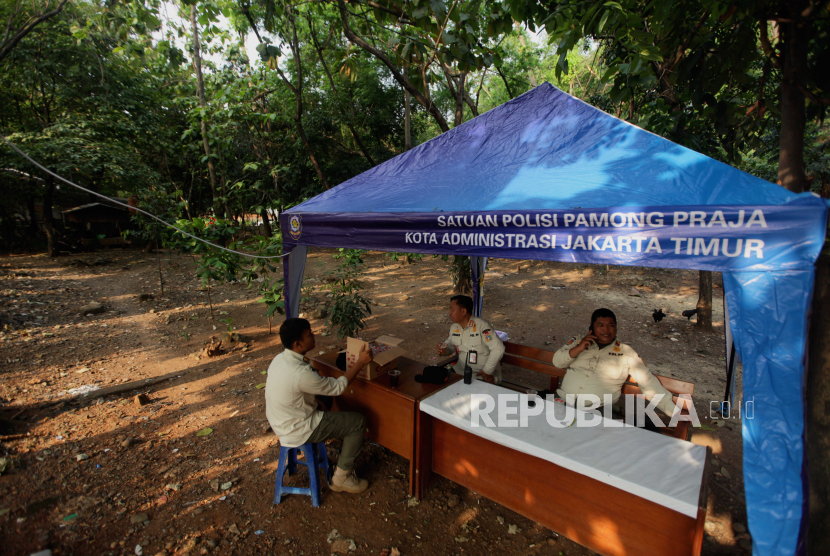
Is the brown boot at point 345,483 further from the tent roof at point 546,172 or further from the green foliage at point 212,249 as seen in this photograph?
the green foliage at point 212,249

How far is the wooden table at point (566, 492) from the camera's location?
195 cm

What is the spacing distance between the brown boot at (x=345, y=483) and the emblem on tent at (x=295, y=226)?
2099mm

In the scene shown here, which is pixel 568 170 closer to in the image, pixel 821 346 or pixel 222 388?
pixel 821 346

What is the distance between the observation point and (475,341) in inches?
146

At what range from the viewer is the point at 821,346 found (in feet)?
7.09

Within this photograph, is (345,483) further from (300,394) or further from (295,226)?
(295,226)

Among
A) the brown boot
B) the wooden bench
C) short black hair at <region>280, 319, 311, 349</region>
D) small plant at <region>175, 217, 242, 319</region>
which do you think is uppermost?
small plant at <region>175, 217, 242, 319</region>

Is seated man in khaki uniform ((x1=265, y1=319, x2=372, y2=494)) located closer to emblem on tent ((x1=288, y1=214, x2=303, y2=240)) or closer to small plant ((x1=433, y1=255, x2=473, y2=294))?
emblem on tent ((x1=288, y1=214, x2=303, y2=240))

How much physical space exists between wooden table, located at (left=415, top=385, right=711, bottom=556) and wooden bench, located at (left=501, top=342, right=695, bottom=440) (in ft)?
1.82

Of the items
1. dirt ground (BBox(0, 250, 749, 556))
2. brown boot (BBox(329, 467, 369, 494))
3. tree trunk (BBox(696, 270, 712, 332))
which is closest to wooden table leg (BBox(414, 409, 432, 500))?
dirt ground (BBox(0, 250, 749, 556))

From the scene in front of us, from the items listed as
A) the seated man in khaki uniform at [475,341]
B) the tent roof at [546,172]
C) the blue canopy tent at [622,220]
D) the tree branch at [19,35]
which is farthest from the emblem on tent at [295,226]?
the tree branch at [19,35]

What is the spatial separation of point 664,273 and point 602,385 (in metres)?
9.47

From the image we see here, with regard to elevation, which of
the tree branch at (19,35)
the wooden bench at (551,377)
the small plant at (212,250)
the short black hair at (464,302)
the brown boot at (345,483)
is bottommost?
the brown boot at (345,483)

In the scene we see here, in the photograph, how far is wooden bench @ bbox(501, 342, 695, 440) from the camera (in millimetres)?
2771
